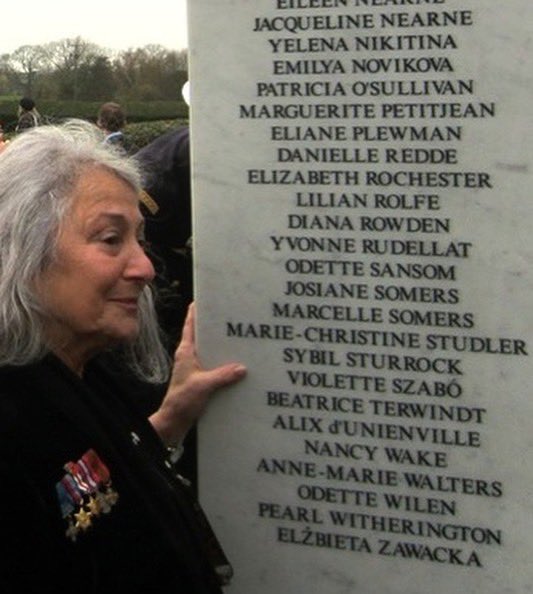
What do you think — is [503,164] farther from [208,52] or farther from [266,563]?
[266,563]

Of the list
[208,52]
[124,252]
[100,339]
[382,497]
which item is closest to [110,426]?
[100,339]

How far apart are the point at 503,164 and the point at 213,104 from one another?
2.30 ft

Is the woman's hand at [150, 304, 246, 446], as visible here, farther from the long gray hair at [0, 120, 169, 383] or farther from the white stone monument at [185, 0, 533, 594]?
the long gray hair at [0, 120, 169, 383]

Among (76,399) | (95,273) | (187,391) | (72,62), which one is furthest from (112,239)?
(72,62)

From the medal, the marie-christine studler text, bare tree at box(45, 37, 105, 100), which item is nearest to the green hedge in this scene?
bare tree at box(45, 37, 105, 100)

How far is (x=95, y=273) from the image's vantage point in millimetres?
2363

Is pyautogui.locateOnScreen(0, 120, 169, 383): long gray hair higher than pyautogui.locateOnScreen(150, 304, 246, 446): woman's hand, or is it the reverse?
pyautogui.locateOnScreen(0, 120, 169, 383): long gray hair

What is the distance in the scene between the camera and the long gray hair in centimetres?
225

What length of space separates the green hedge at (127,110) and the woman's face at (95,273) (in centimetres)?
2104

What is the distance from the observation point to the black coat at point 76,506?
206cm

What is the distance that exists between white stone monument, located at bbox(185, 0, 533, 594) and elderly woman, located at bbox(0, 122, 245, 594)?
401mm

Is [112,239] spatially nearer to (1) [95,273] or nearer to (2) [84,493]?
(1) [95,273]

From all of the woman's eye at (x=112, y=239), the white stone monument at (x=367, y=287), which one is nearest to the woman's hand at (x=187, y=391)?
the white stone monument at (x=367, y=287)

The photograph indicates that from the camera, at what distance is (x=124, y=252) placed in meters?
2.43
